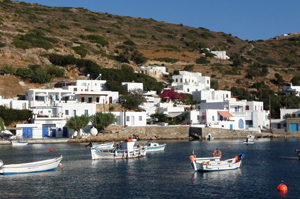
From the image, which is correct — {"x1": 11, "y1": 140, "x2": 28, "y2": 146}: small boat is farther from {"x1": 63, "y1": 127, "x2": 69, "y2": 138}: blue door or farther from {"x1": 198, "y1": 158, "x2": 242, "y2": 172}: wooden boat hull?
{"x1": 198, "y1": 158, "x2": 242, "y2": 172}: wooden boat hull

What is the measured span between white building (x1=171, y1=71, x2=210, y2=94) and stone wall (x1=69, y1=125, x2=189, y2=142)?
24107 millimetres

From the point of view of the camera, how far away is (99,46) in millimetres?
128625

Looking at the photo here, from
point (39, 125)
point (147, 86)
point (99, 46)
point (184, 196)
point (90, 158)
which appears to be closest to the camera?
point (184, 196)

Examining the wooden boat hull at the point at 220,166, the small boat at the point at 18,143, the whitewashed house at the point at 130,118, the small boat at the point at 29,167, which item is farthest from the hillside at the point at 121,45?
the wooden boat hull at the point at 220,166

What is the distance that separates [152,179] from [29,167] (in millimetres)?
10440

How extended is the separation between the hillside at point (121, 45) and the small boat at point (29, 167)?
4587cm

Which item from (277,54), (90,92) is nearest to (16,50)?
(90,92)

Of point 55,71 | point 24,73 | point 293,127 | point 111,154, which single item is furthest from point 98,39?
point 111,154

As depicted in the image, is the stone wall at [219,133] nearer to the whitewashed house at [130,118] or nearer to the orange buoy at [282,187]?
the whitewashed house at [130,118]

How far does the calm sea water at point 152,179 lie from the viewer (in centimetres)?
2464

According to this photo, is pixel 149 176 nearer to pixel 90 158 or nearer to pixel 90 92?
pixel 90 158

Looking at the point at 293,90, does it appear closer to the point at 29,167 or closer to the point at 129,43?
the point at 129,43

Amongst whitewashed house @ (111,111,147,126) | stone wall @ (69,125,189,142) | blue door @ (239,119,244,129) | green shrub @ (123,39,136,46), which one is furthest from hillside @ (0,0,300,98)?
blue door @ (239,119,244,129)

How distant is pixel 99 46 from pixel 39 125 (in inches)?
2794
